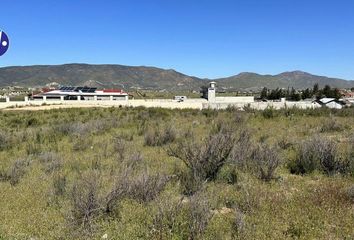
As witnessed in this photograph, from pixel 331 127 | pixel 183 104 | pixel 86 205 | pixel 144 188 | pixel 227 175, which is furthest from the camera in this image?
pixel 183 104

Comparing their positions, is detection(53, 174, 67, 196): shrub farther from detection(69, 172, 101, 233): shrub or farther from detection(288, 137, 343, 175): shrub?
detection(288, 137, 343, 175): shrub

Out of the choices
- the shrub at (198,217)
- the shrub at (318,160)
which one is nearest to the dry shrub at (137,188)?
the shrub at (198,217)

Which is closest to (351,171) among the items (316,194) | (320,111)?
(316,194)

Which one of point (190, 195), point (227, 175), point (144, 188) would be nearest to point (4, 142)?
point (144, 188)

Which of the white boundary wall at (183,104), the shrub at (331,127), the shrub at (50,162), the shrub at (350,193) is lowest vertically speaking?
the white boundary wall at (183,104)

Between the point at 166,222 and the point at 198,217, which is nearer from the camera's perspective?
the point at 198,217

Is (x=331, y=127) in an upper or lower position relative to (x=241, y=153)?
lower

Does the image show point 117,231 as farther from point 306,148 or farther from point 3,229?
point 306,148

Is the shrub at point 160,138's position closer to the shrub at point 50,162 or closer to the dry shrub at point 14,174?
the shrub at point 50,162

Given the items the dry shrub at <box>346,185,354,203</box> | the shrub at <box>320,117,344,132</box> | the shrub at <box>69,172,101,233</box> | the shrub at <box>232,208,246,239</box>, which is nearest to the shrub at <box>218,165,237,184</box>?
the dry shrub at <box>346,185,354,203</box>

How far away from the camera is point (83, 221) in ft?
19.3

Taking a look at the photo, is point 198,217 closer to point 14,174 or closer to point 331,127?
point 14,174

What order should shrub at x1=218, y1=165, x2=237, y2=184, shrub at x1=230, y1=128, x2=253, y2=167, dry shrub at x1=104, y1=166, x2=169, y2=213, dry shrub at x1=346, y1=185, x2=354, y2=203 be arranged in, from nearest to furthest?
dry shrub at x1=346, y1=185, x2=354, y2=203
dry shrub at x1=104, y1=166, x2=169, y2=213
shrub at x1=218, y1=165, x2=237, y2=184
shrub at x1=230, y1=128, x2=253, y2=167

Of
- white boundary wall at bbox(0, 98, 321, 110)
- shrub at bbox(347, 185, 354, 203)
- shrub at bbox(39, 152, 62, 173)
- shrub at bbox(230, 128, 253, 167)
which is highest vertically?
shrub at bbox(230, 128, 253, 167)
